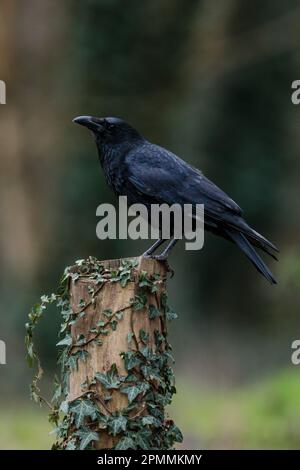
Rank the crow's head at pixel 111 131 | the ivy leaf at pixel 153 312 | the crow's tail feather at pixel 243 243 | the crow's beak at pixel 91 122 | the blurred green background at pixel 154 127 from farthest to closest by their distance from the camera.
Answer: the blurred green background at pixel 154 127 → the crow's head at pixel 111 131 → the crow's beak at pixel 91 122 → the crow's tail feather at pixel 243 243 → the ivy leaf at pixel 153 312

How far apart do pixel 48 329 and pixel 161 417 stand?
711cm

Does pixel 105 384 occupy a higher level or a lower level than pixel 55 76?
lower

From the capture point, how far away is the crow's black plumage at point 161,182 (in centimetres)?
555

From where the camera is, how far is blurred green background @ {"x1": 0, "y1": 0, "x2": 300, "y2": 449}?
1227cm

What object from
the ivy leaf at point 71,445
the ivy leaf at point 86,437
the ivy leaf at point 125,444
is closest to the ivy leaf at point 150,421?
the ivy leaf at point 125,444

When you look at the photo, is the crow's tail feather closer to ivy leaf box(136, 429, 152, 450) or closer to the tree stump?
the tree stump

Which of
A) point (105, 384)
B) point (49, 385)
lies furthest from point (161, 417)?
point (49, 385)

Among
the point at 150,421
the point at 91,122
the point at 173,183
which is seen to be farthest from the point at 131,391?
the point at 91,122

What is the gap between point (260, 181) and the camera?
42.6 feet

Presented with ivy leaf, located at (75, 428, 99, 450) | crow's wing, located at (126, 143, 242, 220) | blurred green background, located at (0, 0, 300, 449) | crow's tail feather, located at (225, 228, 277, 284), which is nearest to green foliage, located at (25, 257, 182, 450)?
ivy leaf, located at (75, 428, 99, 450)

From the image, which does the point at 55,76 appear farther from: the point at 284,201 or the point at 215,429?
the point at 215,429

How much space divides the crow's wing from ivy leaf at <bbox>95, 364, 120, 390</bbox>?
1.48m

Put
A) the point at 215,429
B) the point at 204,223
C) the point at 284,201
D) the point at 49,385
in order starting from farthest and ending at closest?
the point at 284,201, the point at 49,385, the point at 215,429, the point at 204,223

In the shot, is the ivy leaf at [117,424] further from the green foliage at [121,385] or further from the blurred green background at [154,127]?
the blurred green background at [154,127]
